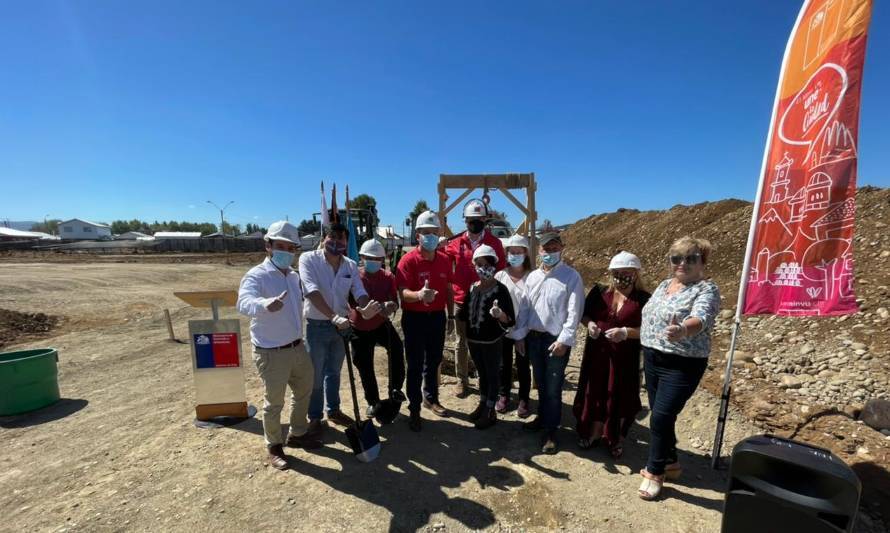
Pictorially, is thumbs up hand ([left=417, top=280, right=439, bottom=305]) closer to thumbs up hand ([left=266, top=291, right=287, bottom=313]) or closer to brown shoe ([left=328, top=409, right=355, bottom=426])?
thumbs up hand ([left=266, top=291, right=287, bottom=313])

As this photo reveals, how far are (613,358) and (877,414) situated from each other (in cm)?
304

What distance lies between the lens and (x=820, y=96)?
3186 mm

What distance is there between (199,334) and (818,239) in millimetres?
6178

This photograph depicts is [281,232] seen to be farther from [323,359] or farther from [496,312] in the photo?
[496,312]

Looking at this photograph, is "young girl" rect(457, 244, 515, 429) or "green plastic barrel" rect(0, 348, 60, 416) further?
"green plastic barrel" rect(0, 348, 60, 416)

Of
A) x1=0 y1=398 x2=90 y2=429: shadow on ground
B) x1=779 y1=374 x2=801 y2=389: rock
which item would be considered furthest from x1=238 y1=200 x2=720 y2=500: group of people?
x1=0 y1=398 x2=90 y2=429: shadow on ground

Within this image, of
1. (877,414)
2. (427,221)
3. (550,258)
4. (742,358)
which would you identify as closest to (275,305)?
(427,221)

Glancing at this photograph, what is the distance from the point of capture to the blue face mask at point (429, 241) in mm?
4242

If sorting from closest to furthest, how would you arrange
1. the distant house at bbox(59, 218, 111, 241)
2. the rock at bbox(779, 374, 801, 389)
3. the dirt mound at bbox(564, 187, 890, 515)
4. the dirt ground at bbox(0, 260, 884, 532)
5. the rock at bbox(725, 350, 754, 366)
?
1. the dirt ground at bbox(0, 260, 884, 532)
2. the dirt mound at bbox(564, 187, 890, 515)
3. the rock at bbox(779, 374, 801, 389)
4. the rock at bbox(725, 350, 754, 366)
5. the distant house at bbox(59, 218, 111, 241)

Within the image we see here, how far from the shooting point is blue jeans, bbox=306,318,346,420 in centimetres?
404

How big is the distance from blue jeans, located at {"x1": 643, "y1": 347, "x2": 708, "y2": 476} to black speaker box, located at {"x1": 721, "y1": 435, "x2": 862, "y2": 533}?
0.53m

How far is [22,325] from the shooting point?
9.80 meters

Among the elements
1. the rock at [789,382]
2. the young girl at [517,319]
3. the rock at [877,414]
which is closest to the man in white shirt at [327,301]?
the young girl at [517,319]

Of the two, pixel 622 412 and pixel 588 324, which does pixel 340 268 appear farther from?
pixel 622 412
